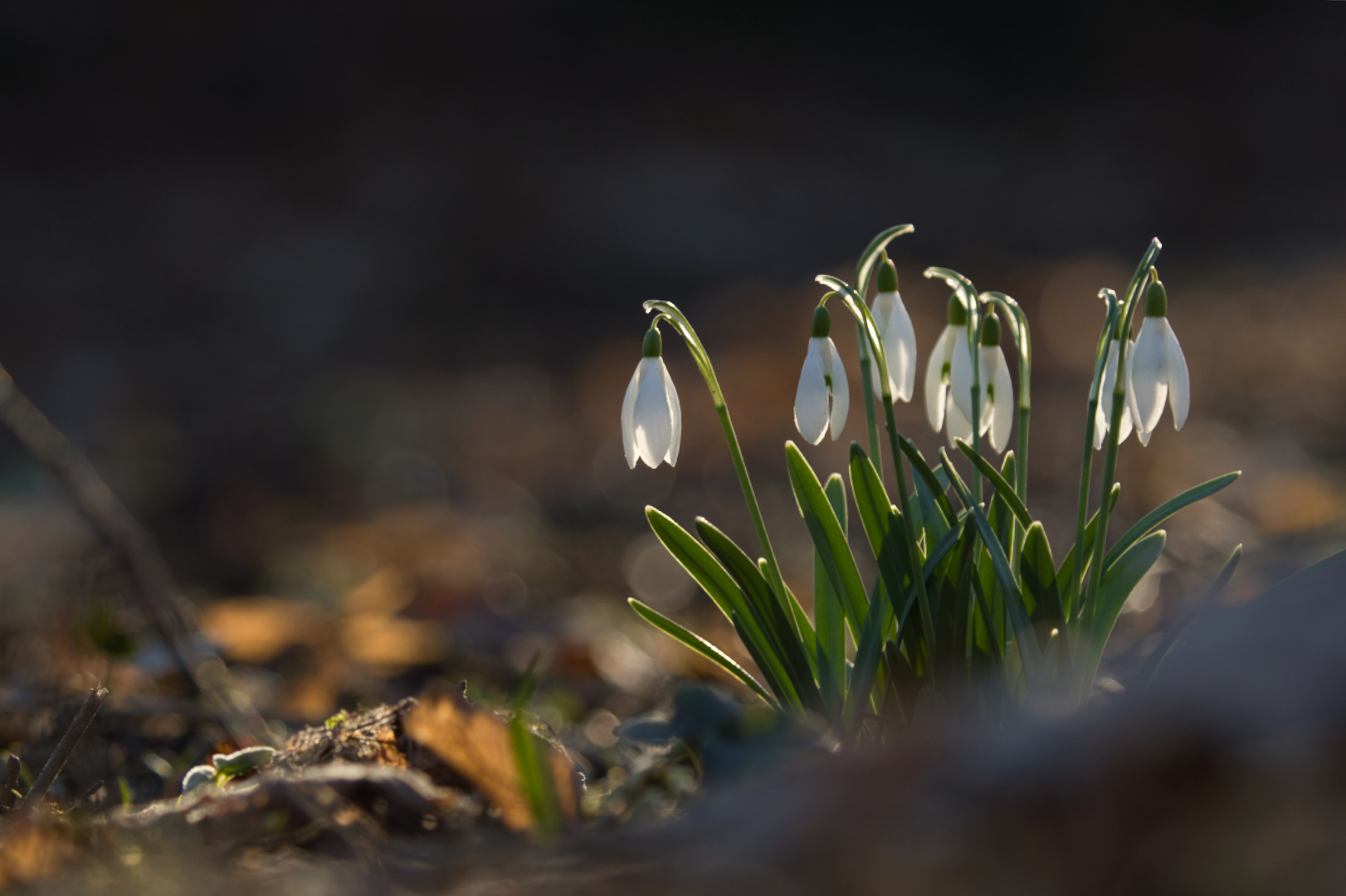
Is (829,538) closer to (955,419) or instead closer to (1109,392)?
(955,419)

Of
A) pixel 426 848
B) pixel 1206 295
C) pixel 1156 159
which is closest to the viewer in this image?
pixel 426 848

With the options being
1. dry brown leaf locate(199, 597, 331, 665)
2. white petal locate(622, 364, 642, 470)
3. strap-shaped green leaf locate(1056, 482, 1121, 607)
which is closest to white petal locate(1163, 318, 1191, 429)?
strap-shaped green leaf locate(1056, 482, 1121, 607)

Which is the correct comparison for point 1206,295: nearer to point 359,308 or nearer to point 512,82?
point 359,308

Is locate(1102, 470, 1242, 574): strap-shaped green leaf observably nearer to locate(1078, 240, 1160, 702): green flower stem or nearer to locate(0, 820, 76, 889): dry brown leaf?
locate(1078, 240, 1160, 702): green flower stem

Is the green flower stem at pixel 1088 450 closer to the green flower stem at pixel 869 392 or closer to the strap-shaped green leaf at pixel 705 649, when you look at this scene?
the green flower stem at pixel 869 392

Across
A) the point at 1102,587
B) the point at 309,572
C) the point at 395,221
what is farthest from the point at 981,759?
the point at 395,221
